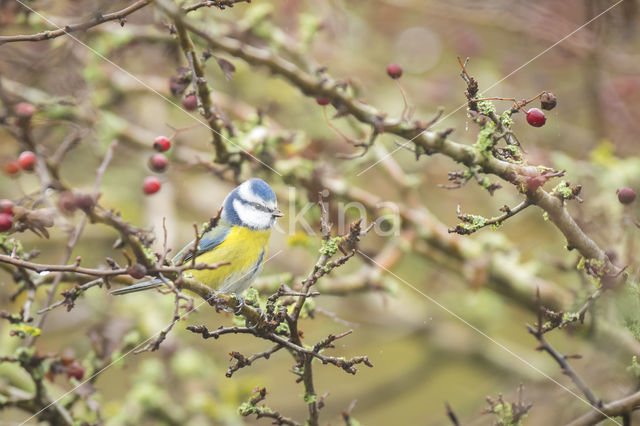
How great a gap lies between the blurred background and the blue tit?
18 centimetres

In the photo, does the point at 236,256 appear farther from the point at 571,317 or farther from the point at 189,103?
the point at 571,317

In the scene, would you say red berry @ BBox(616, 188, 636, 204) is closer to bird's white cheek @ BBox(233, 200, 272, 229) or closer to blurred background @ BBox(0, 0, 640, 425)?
blurred background @ BBox(0, 0, 640, 425)

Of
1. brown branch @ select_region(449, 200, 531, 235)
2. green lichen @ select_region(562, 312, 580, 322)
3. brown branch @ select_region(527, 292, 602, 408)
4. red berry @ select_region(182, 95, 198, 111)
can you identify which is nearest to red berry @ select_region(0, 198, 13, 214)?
red berry @ select_region(182, 95, 198, 111)

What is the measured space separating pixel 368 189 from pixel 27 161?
130 inches

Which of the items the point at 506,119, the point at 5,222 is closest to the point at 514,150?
the point at 506,119

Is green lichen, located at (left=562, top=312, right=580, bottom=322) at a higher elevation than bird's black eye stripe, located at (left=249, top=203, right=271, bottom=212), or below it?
higher

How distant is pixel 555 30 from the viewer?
3.75m

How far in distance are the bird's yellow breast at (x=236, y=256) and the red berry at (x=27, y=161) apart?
702 millimetres

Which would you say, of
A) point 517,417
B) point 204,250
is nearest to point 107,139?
point 204,250

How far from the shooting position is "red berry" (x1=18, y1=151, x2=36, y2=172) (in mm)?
2172

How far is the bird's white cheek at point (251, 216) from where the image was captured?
2.25m

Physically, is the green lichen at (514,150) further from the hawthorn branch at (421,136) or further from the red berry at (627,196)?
the red berry at (627,196)

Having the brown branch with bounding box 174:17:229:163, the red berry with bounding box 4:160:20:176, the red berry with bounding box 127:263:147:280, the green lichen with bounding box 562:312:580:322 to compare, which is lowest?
the red berry with bounding box 127:263:147:280

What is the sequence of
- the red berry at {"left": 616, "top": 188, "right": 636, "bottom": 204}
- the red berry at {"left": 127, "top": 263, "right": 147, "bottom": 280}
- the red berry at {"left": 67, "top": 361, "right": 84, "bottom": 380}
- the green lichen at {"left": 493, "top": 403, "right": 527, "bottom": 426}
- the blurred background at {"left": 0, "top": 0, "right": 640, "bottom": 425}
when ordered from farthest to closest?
the blurred background at {"left": 0, "top": 0, "right": 640, "bottom": 425}
the red berry at {"left": 67, "top": 361, "right": 84, "bottom": 380}
the red berry at {"left": 616, "top": 188, "right": 636, "bottom": 204}
the green lichen at {"left": 493, "top": 403, "right": 527, "bottom": 426}
the red berry at {"left": 127, "top": 263, "right": 147, "bottom": 280}
